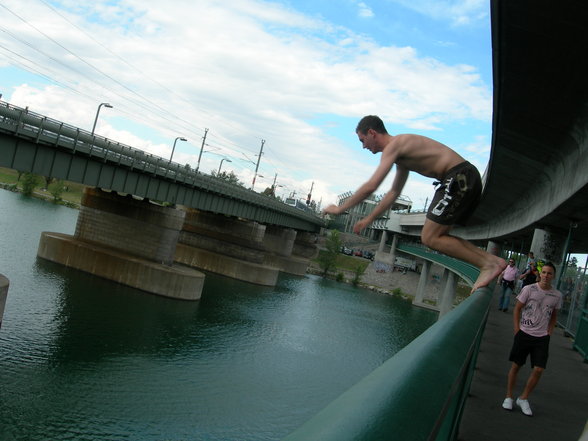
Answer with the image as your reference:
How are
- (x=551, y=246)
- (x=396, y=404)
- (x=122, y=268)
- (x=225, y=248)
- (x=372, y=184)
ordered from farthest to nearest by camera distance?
1. (x=225, y=248)
2. (x=122, y=268)
3. (x=551, y=246)
4. (x=372, y=184)
5. (x=396, y=404)

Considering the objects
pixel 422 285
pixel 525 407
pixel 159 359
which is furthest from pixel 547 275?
pixel 422 285

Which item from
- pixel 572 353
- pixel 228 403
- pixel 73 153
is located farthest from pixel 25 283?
pixel 572 353

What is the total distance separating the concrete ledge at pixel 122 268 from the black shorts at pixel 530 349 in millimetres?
33956

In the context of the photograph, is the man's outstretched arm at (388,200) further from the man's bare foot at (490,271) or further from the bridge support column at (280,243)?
the bridge support column at (280,243)

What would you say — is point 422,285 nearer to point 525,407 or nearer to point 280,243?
point 280,243

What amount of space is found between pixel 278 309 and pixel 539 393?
123 ft

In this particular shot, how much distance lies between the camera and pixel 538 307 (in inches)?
289

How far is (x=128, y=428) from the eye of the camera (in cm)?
1692

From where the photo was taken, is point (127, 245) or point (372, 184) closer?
point (372, 184)

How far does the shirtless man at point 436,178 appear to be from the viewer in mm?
4484

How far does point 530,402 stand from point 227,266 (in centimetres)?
5419

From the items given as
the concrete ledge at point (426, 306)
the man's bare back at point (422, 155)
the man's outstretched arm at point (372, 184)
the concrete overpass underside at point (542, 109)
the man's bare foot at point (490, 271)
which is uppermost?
the concrete overpass underside at point (542, 109)

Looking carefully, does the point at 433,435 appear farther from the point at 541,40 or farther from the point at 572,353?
the point at 572,353

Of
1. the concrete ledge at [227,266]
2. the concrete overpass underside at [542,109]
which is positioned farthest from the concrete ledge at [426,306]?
the concrete overpass underside at [542,109]
